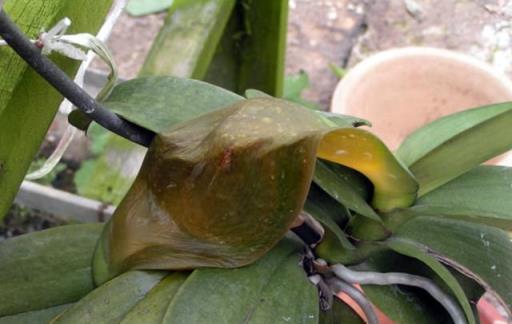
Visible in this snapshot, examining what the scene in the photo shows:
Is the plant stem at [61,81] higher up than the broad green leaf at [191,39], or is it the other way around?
the plant stem at [61,81]

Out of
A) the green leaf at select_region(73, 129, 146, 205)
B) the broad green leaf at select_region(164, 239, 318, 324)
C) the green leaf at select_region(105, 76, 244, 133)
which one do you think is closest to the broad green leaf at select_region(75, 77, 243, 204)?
the green leaf at select_region(105, 76, 244, 133)

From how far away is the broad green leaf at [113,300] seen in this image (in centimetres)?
41

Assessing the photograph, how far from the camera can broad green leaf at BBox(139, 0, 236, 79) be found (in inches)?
30.3

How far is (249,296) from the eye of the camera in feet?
1.32

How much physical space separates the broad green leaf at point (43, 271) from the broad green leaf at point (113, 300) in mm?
57

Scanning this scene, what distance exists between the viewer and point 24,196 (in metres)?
1.12

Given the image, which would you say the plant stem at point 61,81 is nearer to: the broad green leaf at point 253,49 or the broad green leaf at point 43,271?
the broad green leaf at point 43,271

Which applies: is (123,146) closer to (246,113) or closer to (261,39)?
(261,39)

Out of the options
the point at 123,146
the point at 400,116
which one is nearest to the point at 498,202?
the point at 123,146

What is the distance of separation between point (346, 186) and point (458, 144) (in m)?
0.07

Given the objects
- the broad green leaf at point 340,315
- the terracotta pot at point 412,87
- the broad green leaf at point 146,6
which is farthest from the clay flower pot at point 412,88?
the broad green leaf at point 340,315

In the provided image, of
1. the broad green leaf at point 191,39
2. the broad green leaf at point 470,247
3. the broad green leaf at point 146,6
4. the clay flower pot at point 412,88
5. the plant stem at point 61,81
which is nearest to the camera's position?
the plant stem at point 61,81

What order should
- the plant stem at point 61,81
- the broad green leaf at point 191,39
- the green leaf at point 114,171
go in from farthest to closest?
1. the green leaf at point 114,171
2. the broad green leaf at point 191,39
3. the plant stem at point 61,81

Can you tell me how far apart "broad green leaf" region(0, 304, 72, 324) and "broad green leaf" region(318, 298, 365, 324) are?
0.63ft
